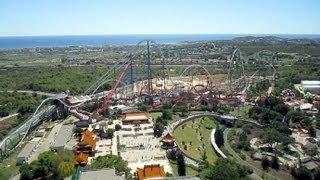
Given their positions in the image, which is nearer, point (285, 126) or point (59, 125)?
point (285, 126)

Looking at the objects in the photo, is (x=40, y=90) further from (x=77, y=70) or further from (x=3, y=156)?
(x=3, y=156)

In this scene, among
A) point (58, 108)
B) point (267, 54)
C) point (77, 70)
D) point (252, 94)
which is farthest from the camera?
point (267, 54)

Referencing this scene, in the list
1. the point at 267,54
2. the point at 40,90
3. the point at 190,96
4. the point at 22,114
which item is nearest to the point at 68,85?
the point at 40,90

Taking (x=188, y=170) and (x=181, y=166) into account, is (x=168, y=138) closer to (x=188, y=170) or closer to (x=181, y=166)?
(x=188, y=170)

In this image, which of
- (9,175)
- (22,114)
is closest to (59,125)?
(22,114)

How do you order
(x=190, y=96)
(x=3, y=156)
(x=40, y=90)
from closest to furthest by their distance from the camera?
(x=3, y=156) → (x=190, y=96) → (x=40, y=90)

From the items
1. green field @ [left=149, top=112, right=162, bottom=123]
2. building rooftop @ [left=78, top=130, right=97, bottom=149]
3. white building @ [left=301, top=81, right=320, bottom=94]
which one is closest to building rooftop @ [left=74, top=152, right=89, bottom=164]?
building rooftop @ [left=78, top=130, right=97, bottom=149]

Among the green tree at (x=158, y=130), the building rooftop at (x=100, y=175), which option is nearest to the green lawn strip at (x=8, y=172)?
the building rooftop at (x=100, y=175)

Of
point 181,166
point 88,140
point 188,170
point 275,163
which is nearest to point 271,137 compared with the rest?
point 275,163
